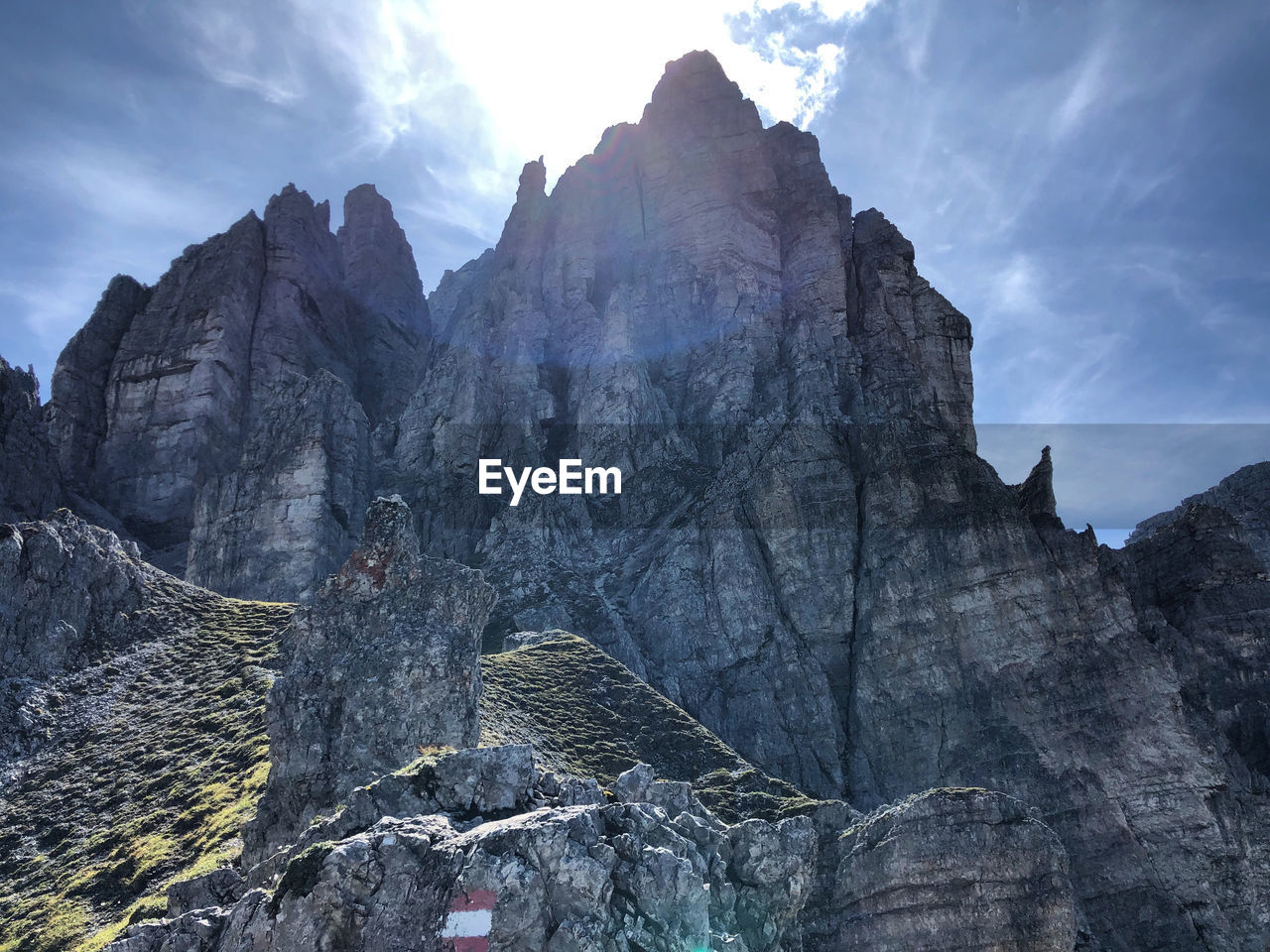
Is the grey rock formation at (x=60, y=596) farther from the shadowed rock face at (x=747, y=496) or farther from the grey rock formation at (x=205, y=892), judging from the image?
the grey rock formation at (x=205, y=892)

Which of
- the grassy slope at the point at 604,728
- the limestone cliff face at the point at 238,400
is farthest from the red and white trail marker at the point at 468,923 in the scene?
the limestone cliff face at the point at 238,400

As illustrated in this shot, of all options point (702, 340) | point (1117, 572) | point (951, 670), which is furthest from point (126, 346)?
point (1117, 572)

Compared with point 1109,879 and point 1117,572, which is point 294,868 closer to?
point 1109,879

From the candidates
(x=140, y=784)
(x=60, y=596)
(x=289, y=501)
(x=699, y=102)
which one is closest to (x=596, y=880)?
(x=140, y=784)

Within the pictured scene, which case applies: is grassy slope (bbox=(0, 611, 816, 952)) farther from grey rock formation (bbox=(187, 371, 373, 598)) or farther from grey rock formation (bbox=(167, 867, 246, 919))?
grey rock formation (bbox=(187, 371, 373, 598))

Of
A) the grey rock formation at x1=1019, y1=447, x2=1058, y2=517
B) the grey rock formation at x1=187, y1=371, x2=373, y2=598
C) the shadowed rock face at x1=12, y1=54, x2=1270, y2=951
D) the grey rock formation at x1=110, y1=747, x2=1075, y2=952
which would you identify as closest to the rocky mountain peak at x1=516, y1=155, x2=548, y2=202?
the shadowed rock face at x1=12, y1=54, x2=1270, y2=951
